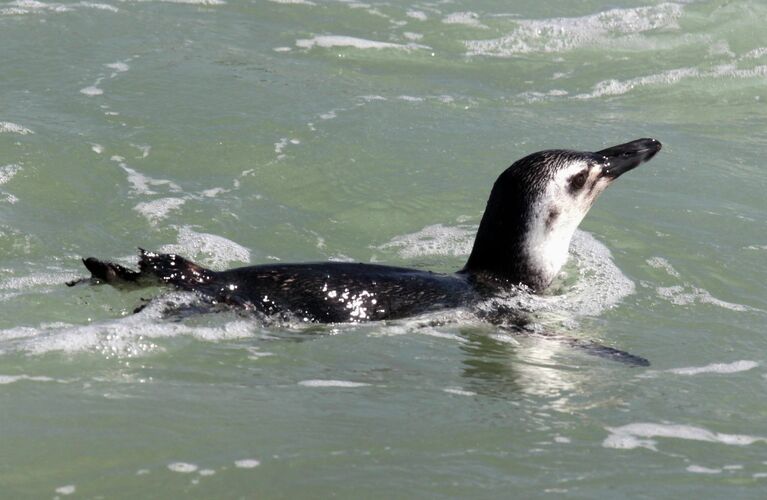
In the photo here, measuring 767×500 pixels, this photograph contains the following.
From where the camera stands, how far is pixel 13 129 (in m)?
9.73

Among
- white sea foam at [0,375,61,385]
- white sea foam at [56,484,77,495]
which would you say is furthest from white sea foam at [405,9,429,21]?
white sea foam at [56,484,77,495]

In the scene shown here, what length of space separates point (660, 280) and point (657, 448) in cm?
307

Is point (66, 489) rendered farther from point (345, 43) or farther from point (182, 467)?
point (345, 43)

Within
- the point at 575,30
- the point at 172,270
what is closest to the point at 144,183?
the point at 172,270

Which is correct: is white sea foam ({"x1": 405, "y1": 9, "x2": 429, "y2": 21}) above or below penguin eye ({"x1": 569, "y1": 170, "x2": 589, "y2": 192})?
above

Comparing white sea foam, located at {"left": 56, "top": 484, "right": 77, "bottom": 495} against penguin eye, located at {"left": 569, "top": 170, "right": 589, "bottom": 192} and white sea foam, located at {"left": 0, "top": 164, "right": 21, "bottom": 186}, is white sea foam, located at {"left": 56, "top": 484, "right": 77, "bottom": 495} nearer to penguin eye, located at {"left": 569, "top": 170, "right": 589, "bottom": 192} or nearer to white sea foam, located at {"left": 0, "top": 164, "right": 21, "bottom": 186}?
penguin eye, located at {"left": 569, "top": 170, "right": 589, "bottom": 192}

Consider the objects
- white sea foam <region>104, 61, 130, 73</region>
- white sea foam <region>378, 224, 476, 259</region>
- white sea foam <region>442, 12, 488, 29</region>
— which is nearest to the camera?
white sea foam <region>378, 224, 476, 259</region>

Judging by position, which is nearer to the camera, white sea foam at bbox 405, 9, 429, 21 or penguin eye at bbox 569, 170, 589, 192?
penguin eye at bbox 569, 170, 589, 192

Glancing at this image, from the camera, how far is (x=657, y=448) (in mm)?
4891

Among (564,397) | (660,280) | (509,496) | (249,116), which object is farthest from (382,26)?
(509,496)

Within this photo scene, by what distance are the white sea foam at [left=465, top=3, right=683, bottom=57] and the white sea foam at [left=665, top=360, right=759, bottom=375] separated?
24.3 feet

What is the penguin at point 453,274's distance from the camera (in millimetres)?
6258

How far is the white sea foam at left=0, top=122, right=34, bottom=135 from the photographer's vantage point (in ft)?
31.8

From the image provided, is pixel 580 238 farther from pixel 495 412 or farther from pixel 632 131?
pixel 495 412
